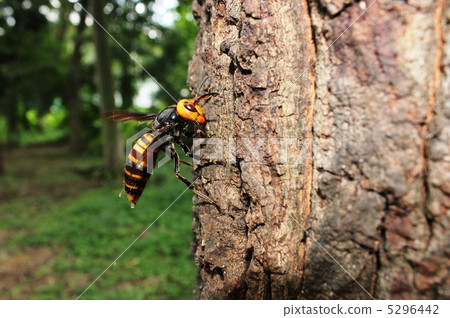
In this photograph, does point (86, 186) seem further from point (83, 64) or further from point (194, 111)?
point (194, 111)

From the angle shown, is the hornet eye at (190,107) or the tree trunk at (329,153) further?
the hornet eye at (190,107)

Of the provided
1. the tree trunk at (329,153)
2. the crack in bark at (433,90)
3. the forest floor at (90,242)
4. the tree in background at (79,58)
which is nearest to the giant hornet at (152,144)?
the tree trunk at (329,153)

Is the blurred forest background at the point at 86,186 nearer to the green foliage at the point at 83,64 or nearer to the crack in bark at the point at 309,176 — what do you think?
the green foliage at the point at 83,64

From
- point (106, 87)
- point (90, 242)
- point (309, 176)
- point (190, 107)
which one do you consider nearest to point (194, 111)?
point (190, 107)

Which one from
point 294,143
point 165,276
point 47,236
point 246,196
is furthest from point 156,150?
point 47,236

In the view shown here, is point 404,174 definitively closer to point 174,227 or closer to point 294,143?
point 294,143

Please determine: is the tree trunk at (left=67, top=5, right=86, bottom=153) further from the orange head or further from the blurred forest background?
the orange head

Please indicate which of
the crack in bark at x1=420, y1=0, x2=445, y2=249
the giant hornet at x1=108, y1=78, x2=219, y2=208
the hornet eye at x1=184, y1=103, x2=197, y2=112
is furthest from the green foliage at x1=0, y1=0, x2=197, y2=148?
the crack in bark at x1=420, y1=0, x2=445, y2=249
